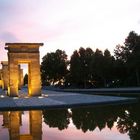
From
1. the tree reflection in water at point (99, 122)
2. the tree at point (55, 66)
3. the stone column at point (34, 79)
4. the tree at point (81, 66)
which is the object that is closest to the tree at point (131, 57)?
the tree at point (81, 66)

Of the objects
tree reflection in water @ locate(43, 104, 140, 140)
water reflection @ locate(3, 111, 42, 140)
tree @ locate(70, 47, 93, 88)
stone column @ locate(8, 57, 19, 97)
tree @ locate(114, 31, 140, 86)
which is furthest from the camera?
tree @ locate(70, 47, 93, 88)

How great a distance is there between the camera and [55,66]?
260ft

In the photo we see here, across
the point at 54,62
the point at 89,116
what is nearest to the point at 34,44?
the point at 89,116

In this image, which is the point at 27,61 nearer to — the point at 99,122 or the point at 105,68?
the point at 99,122

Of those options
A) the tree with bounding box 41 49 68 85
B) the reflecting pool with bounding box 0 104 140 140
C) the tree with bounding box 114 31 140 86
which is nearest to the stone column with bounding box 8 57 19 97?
the reflecting pool with bounding box 0 104 140 140

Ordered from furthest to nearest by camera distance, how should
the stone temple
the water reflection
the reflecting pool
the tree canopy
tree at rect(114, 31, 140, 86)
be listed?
1. the tree canopy
2. tree at rect(114, 31, 140, 86)
3. the stone temple
4. the water reflection
5. the reflecting pool

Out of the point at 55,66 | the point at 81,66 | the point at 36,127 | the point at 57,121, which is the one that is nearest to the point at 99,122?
the point at 57,121

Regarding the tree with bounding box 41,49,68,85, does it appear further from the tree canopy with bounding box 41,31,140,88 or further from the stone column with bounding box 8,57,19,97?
the stone column with bounding box 8,57,19,97

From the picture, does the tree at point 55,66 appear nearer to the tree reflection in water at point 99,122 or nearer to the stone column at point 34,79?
the stone column at point 34,79

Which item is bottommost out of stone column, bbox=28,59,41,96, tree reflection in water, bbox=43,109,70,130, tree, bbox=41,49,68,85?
tree reflection in water, bbox=43,109,70,130

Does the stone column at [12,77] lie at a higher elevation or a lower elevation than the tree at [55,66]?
lower

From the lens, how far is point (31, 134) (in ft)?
33.1

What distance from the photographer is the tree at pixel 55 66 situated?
77.5 meters

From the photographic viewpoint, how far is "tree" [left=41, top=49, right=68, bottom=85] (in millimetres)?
77500
